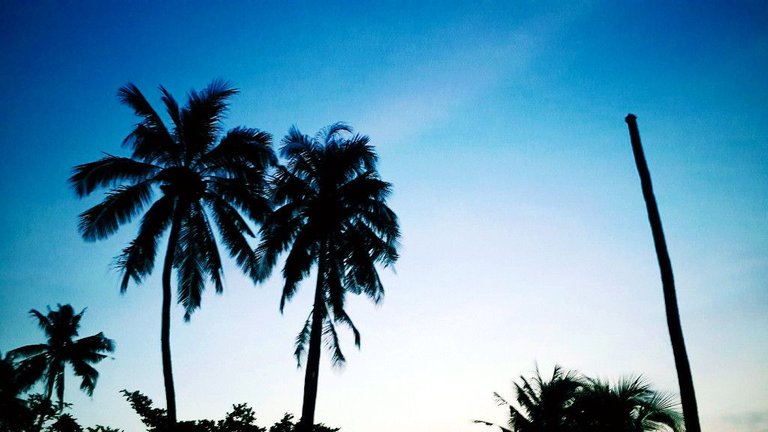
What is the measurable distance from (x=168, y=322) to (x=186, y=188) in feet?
14.8

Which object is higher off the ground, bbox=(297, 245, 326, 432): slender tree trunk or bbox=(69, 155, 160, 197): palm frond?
bbox=(69, 155, 160, 197): palm frond

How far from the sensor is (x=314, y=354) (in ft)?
46.3

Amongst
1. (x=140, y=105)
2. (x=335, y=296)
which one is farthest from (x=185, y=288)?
(x=140, y=105)

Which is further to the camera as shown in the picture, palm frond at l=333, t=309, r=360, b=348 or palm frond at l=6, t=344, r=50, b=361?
palm frond at l=6, t=344, r=50, b=361

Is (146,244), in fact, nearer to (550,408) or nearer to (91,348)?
(550,408)

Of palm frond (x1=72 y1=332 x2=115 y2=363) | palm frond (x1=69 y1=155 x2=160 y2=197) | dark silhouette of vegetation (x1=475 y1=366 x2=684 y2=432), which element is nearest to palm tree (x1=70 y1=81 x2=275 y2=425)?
palm frond (x1=69 y1=155 x2=160 y2=197)

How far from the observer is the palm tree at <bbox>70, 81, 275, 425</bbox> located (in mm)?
12930

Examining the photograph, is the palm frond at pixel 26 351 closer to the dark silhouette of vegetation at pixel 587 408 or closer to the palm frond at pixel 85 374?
the palm frond at pixel 85 374

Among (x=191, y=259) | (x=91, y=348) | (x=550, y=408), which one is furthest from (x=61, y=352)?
(x=550, y=408)

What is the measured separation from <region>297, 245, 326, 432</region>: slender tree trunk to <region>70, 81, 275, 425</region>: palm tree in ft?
8.42

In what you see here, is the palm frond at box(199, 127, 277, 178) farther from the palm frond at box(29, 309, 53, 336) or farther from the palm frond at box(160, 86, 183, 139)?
the palm frond at box(29, 309, 53, 336)

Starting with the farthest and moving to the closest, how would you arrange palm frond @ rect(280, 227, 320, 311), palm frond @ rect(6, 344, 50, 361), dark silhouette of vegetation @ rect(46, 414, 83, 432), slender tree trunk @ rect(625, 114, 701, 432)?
palm frond @ rect(6, 344, 50, 361), palm frond @ rect(280, 227, 320, 311), dark silhouette of vegetation @ rect(46, 414, 83, 432), slender tree trunk @ rect(625, 114, 701, 432)

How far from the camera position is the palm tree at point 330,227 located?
613 inches

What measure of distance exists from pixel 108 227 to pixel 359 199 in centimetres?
862
